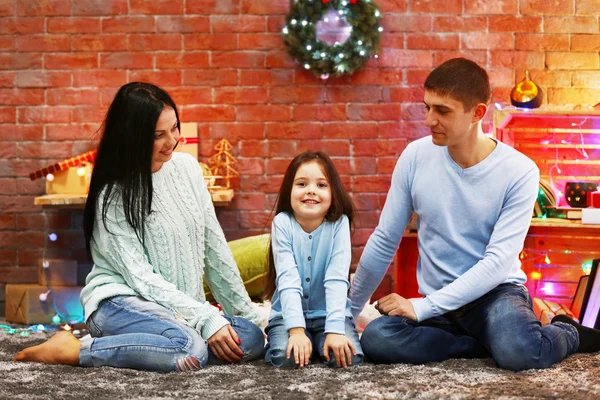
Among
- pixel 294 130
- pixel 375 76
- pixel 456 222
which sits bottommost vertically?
pixel 456 222

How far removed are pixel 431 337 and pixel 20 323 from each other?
7.04 ft

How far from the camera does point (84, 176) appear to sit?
3.60 metres

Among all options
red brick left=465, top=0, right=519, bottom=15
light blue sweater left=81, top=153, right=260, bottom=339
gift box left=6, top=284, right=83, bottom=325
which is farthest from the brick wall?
light blue sweater left=81, top=153, right=260, bottom=339

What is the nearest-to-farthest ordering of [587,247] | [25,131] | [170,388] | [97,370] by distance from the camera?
[170,388], [97,370], [587,247], [25,131]

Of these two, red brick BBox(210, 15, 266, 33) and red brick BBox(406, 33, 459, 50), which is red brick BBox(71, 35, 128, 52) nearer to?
red brick BBox(210, 15, 266, 33)

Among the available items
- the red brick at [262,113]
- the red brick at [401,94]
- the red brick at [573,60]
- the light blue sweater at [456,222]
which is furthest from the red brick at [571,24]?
the light blue sweater at [456,222]

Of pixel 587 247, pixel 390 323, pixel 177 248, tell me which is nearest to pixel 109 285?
pixel 177 248

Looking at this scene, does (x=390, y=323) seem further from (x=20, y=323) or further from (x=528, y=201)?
(x=20, y=323)

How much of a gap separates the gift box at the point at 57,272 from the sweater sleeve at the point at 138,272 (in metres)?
1.34

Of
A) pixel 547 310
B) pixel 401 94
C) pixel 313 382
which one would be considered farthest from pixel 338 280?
pixel 401 94

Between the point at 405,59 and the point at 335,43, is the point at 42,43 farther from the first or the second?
the point at 405,59

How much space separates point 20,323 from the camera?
3570mm

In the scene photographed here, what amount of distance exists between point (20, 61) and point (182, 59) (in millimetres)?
800

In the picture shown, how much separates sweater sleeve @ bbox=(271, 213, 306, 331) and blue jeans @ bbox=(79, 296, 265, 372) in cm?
18
